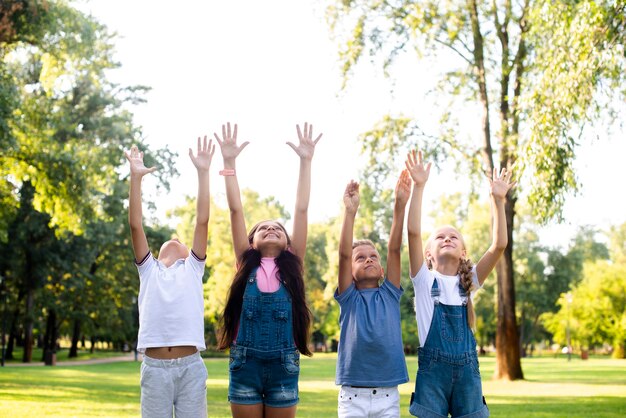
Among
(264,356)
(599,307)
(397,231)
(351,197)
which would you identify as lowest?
(264,356)

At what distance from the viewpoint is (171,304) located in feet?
17.1

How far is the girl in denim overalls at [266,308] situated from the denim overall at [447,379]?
802 mm

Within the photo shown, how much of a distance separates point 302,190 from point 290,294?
78 centimetres

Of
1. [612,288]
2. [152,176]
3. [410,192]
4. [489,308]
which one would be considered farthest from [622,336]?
[410,192]

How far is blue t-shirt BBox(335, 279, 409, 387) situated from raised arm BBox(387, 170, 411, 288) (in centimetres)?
8

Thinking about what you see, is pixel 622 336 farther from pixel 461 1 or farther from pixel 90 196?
pixel 90 196

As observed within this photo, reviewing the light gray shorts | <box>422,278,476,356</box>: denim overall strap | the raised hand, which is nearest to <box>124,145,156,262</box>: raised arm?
the raised hand

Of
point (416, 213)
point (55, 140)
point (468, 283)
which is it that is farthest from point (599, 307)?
point (416, 213)

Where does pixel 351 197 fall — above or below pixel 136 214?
above

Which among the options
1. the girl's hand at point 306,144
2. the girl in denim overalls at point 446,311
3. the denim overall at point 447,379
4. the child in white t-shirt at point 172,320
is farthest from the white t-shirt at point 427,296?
the child in white t-shirt at point 172,320

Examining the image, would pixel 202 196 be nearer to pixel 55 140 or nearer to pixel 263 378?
pixel 263 378

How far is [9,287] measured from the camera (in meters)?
42.5

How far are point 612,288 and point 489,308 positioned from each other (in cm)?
950

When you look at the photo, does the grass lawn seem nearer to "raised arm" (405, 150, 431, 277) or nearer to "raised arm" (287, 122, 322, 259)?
"raised arm" (287, 122, 322, 259)
